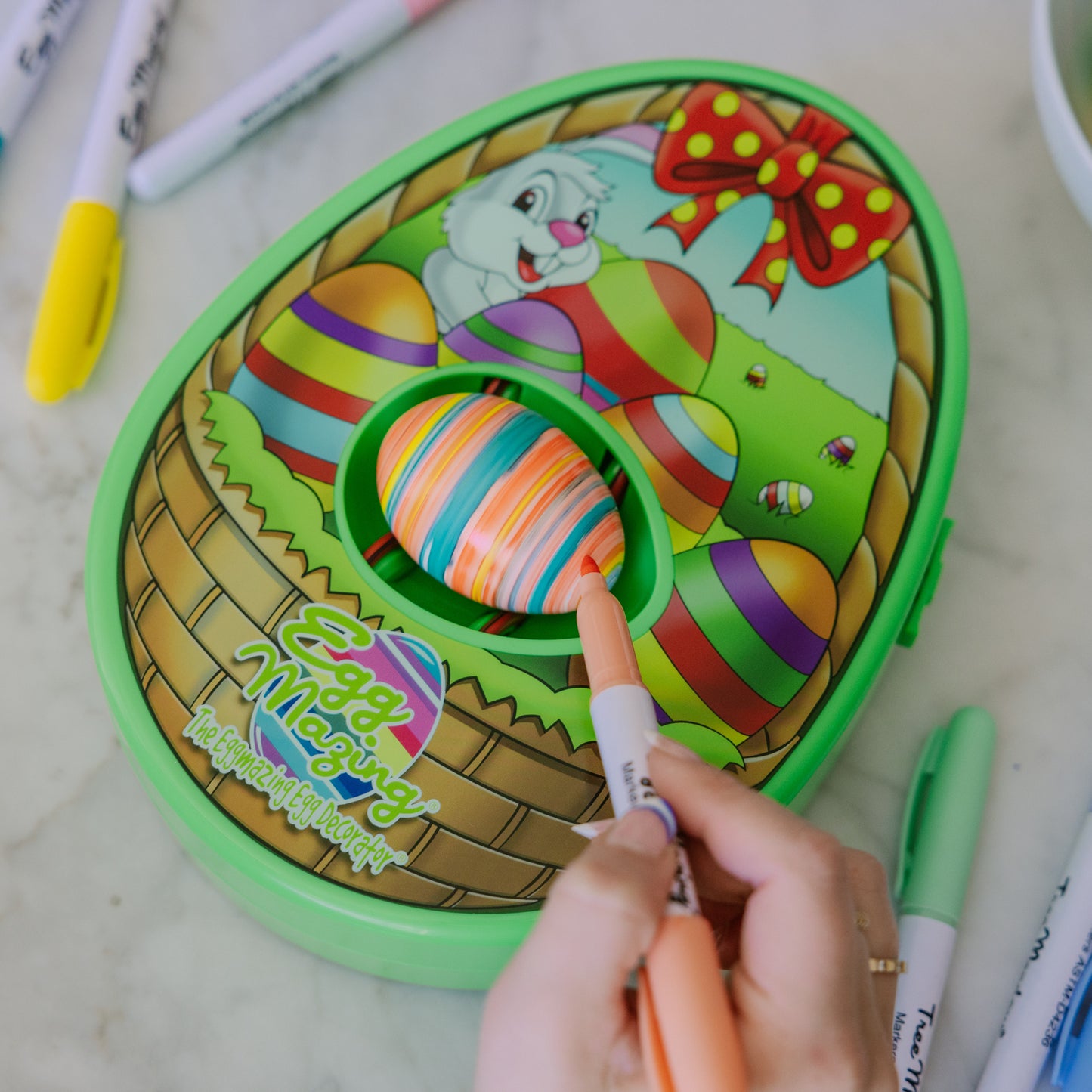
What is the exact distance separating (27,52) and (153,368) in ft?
0.67

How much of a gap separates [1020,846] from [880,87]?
0.45m

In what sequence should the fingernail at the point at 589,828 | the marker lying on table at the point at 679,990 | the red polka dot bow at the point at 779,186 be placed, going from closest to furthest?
the marker lying on table at the point at 679,990 < the fingernail at the point at 589,828 < the red polka dot bow at the point at 779,186

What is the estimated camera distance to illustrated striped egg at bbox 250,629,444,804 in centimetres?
40

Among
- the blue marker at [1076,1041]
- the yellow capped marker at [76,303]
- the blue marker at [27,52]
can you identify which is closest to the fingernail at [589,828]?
the blue marker at [1076,1041]

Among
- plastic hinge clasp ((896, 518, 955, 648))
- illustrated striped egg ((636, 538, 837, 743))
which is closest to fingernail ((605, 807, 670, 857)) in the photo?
illustrated striped egg ((636, 538, 837, 743))

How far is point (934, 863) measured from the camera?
1.48 ft

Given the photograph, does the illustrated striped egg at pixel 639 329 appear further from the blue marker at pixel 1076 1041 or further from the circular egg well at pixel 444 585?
the blue marker at pixel 1076 1041

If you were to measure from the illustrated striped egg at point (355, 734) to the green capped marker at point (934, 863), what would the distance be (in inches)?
8.8

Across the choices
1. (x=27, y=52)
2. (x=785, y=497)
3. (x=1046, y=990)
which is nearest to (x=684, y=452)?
(x=785, y=497)

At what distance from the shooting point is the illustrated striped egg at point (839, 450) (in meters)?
0.45

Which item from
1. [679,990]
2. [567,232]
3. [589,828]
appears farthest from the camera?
[567,232]

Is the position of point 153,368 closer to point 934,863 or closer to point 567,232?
point 567,232

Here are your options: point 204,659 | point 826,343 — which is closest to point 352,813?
Answer: point 204,659

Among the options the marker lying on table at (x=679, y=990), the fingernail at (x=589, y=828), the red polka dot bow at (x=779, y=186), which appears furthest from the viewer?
the red polka dot bow at (x=779, y=186)
